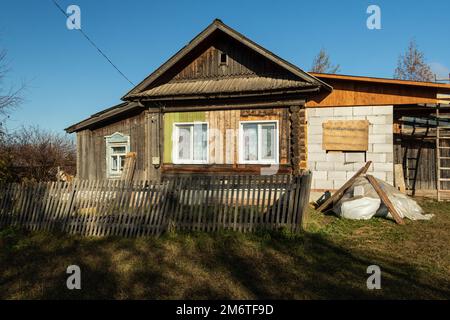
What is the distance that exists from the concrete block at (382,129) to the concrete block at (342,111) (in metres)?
0.91

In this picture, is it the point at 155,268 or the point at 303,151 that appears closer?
the point at 155,268

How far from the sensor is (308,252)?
6.53m

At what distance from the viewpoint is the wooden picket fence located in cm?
770

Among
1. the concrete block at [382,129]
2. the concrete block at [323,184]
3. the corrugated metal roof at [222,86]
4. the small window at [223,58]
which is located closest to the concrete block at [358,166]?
the concrete block at [323,184]

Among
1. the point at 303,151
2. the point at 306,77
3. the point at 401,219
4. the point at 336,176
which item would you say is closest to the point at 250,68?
the point at 306,77

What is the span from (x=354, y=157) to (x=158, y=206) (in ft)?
22.9

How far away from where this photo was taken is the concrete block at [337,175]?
11.7 meters

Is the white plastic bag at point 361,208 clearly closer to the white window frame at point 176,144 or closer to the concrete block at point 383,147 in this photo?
the concrete block at point 383,147

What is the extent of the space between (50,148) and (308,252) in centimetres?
2205

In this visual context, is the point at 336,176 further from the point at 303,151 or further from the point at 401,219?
the point at 401,219

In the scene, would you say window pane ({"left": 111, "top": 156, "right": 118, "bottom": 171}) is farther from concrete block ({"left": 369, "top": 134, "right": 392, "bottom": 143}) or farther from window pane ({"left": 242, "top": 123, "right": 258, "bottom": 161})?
concrete block ({"left": 369, "top": 134, "right": 392, "bottom": 143})

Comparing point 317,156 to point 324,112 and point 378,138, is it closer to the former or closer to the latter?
point 324,112

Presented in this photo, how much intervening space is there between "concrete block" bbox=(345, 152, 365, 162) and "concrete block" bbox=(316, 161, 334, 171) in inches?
21.2

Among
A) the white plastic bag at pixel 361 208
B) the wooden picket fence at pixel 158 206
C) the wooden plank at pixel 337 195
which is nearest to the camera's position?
the wooden picket fence at pixel 158 206
